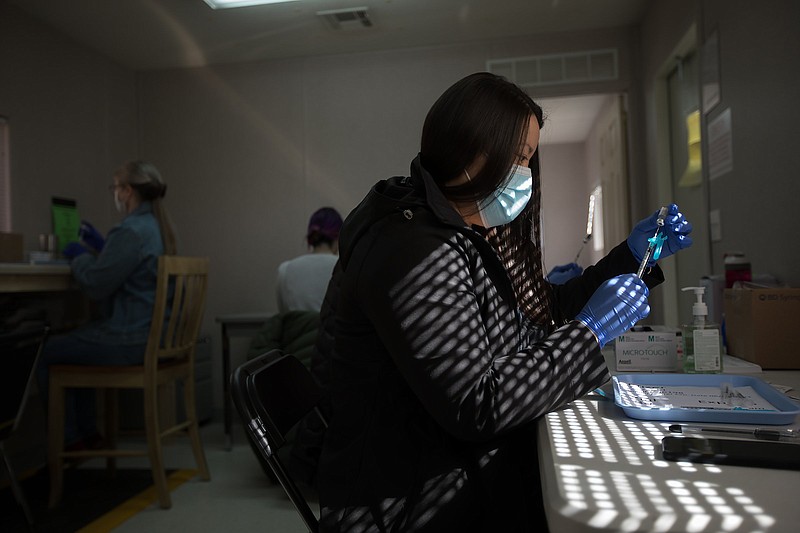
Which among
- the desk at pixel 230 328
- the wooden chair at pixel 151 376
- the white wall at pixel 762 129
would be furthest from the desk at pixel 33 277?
the white wall at pixel 762 129

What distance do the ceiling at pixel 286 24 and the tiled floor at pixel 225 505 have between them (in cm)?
227

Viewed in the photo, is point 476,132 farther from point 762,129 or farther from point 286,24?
point 286,24

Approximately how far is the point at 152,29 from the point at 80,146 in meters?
0.82

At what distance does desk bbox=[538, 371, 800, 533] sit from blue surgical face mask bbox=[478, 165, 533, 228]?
1.54 ft

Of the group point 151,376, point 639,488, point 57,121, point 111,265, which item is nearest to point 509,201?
point 639,488

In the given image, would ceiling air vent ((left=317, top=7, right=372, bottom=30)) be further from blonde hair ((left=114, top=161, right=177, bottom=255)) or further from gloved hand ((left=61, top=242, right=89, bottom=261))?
gloved hand ((left=61, top=242, right=89, bottom=261))

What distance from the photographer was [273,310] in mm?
4117

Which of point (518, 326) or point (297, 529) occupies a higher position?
point (518, 326)

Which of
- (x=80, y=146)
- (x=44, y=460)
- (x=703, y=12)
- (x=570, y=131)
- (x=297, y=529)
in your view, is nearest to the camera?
(x=297, y=529)

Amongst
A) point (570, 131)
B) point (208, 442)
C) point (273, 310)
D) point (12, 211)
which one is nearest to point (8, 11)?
point (12, 211)

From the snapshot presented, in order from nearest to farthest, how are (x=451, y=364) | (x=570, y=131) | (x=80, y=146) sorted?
1. (x=451, y=364)
2. (x=80, y=146)
3. (x=570, y=131)

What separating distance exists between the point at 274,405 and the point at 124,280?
186cm

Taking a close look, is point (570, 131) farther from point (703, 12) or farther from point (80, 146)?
point (80, 146)

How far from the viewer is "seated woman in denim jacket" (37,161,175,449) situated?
249 cm
